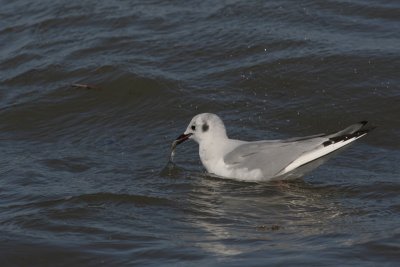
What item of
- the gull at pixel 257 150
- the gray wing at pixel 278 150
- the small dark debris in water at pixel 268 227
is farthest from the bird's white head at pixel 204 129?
the small dark debris in water at pixel 268 227

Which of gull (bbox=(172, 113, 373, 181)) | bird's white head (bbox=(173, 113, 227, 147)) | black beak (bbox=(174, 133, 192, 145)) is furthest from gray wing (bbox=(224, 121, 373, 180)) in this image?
black beak (bbox=(174, 133, 192, 145))

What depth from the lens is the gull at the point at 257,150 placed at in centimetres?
842

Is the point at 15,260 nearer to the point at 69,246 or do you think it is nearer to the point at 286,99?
the point at 69,246

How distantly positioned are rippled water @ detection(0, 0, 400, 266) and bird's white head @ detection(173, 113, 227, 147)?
0.96ft

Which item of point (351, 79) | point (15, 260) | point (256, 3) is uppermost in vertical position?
point (256, 3)

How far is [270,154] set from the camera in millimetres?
8789

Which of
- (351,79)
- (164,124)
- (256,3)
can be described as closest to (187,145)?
(164,124)

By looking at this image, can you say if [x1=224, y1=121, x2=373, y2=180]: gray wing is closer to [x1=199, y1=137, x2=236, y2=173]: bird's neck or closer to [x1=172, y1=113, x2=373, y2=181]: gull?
[x1=172, y1=113, x2=373, y2=181]: gull

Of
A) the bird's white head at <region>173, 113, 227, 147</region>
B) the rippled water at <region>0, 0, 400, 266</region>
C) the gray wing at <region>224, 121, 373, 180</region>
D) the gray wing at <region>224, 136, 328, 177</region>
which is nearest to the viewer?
the rippled water at <region>0, 0, 400, 266</region>

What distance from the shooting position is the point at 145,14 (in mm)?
13414

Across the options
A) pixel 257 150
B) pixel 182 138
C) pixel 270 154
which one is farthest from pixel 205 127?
pixel 270 154

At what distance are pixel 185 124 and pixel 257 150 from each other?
193 cm

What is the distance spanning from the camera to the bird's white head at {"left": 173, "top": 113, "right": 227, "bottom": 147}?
949 cm

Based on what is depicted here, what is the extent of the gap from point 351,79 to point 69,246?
5.13 metres
